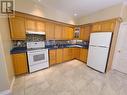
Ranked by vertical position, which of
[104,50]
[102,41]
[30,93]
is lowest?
[30,93]

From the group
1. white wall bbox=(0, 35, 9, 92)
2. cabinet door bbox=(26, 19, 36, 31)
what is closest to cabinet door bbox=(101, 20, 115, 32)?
cabinet door bbox=(26, 19, 36, 31)

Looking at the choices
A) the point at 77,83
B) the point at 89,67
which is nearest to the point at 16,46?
the point at 77,83

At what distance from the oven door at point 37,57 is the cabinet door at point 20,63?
18cm

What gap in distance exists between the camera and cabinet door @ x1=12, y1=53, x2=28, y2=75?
2.29 meters

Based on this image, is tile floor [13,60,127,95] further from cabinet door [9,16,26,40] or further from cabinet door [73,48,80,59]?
cabinet door [73,48,80,59]

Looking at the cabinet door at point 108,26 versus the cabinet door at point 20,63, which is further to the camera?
the cabinet door at point 108,26

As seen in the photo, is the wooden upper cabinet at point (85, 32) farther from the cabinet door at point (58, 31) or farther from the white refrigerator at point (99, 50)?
the cabinet door at point (58, 31)

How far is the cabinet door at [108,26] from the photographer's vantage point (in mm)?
2504

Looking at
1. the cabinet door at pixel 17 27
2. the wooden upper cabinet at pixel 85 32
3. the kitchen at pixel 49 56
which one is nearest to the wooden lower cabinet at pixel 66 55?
the kitchen at pixel 49 56

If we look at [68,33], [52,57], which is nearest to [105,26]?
[68,33]

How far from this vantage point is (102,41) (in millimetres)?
2678

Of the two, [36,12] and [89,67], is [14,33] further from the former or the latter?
[89,67]

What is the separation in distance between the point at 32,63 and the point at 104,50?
2860 mm

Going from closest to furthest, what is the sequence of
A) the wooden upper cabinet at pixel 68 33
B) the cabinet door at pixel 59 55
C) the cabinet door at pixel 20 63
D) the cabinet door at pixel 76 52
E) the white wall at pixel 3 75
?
the white wall at pixel 3 75 → the cabinet door at pixel 20 63 → the cabinet door at pixel 59 55 → the wooden upper cabinet at pixel 68 33 → the cabinet door at pixel 76 52
